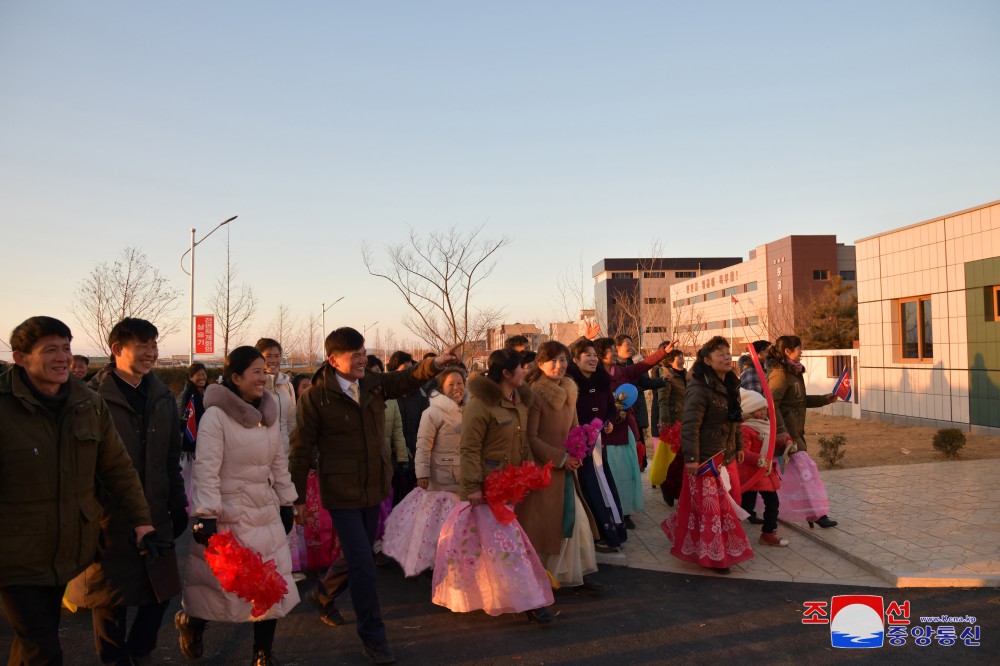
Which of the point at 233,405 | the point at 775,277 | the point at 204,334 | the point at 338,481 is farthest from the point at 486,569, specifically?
the point at 775,277

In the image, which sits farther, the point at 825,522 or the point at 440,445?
the point at 825,522

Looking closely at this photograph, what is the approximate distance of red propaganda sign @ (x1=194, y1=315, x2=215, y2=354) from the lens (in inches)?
908

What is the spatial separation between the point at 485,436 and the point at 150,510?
7.30ft

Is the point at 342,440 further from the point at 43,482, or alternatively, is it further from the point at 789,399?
the point at 789,399

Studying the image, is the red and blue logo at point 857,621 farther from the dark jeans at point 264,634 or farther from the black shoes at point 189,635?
the black shoes at point 189,635

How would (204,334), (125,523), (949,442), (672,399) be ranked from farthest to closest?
1. (204,334)
2. (949,442)
3. (672,399)
4. (125,523)

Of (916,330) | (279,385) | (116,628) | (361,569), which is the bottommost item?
(116,628)

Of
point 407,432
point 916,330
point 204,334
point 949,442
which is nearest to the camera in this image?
point 407,432

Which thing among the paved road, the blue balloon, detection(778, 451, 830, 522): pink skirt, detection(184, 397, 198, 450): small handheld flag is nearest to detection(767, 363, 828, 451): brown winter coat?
detection(778, 451, 830, 522): pink skirt

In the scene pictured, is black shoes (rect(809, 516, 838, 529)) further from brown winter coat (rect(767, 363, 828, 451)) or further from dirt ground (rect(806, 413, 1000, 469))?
dirt ground (rect(806, 413, 1000, 469))

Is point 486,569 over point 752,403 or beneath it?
beneath

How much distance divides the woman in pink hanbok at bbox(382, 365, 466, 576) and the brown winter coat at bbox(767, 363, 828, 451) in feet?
11.2

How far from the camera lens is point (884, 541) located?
21.9 feet

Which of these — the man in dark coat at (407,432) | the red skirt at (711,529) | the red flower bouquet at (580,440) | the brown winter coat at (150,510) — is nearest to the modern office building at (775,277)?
the man in dark coat at (407,432)
